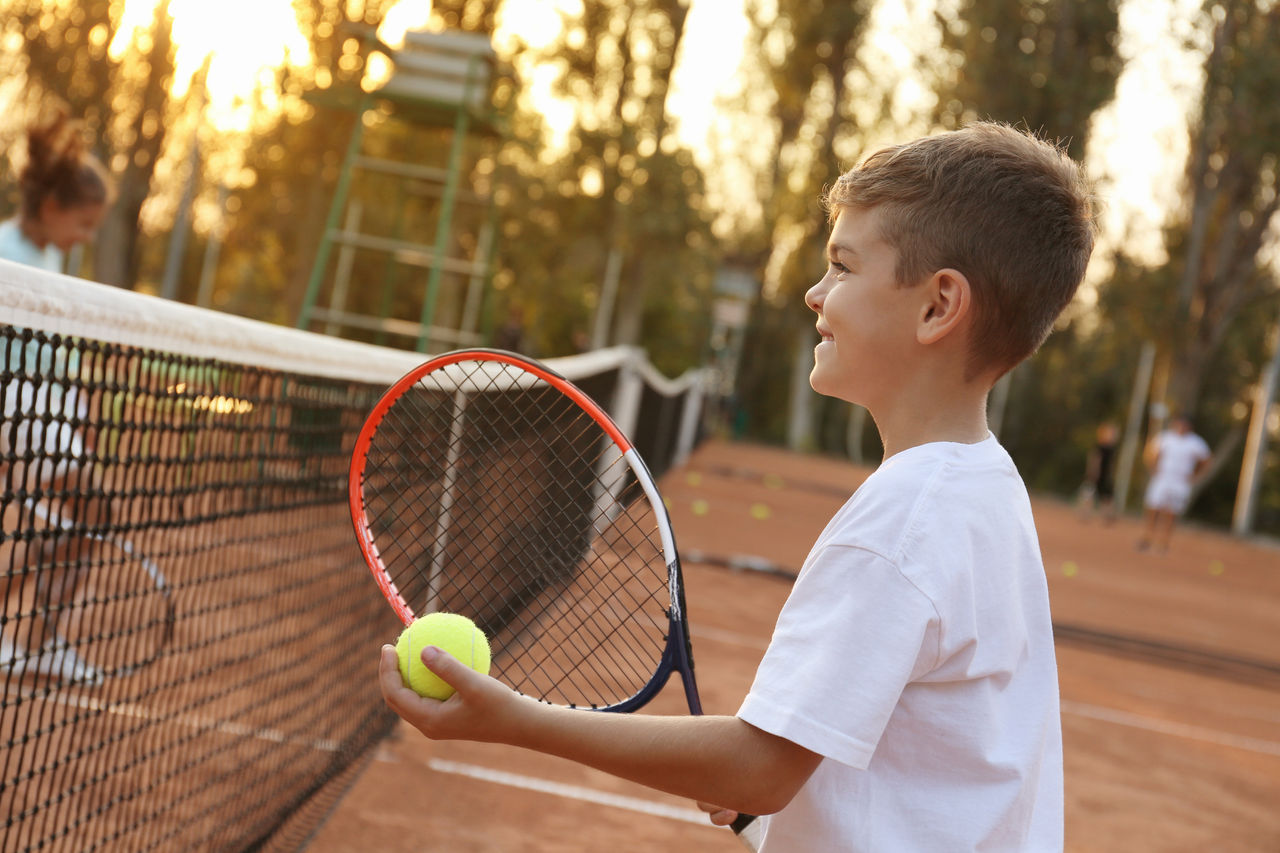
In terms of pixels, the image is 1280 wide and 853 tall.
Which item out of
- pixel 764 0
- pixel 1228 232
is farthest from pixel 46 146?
pixel 764 0

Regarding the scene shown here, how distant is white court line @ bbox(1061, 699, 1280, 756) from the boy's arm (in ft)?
17.4

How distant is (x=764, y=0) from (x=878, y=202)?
31341 mm

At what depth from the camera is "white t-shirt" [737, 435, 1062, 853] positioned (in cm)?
129

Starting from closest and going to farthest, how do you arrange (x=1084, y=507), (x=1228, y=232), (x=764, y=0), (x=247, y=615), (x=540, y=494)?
(x=540, y=494) → (x=247, y=615) → (x=1084, y=507) → (x=1228, y=232) → (x=764, y=0)

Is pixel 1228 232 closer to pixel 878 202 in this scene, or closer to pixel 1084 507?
pixel 1084 507

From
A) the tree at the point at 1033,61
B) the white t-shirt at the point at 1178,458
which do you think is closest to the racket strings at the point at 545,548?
the white t-shirt at the point at 1178,458

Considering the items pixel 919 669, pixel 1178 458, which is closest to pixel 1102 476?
pixel 1178 458

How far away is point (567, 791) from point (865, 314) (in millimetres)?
2937

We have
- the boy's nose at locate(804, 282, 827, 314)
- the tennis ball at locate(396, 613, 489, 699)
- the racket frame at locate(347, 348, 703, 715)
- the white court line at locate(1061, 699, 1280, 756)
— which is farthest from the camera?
the white court line at locate(1061, 699, 1280, 756)

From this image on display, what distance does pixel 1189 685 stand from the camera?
25.1ft

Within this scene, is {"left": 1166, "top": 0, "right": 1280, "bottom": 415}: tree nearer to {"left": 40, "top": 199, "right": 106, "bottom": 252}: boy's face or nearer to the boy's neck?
{"left": 40, "top": 199, "right": 106, "bottom": 252}: boy's face

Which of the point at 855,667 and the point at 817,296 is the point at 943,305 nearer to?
the point at 817,296

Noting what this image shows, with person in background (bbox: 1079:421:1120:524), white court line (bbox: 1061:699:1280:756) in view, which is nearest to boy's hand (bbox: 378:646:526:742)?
white court line (bbox: 1061:699:1280:756)

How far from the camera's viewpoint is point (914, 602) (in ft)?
4.25
